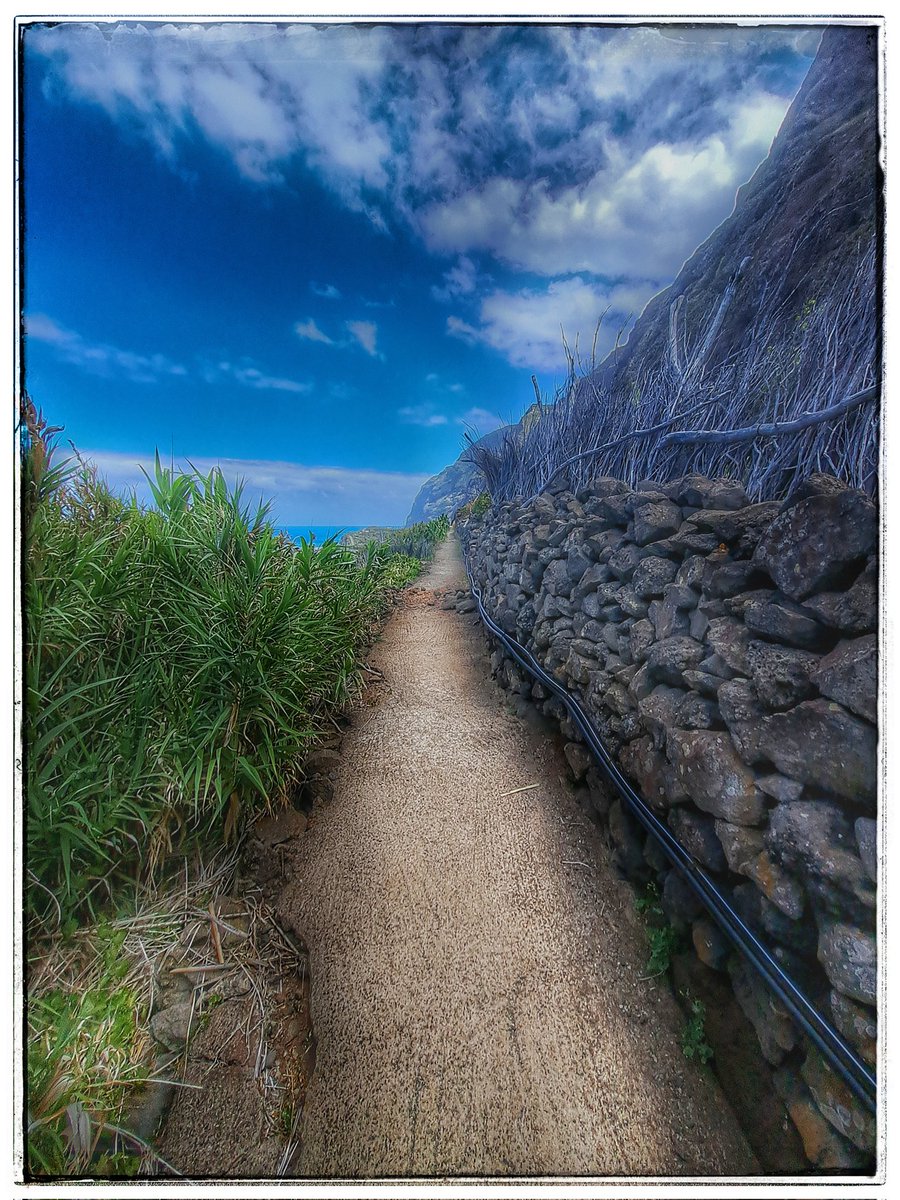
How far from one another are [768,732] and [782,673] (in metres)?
0.20

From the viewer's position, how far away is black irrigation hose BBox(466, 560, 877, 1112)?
0.86 m

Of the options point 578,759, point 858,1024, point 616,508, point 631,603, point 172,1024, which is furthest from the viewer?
point 578,759

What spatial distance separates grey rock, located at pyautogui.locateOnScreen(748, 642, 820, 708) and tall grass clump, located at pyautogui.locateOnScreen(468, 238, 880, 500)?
0.51 metres

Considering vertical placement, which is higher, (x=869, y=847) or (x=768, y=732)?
(x=768, y=732)

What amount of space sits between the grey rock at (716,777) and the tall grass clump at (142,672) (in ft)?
6.34

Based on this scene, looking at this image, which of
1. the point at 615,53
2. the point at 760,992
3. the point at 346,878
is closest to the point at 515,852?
the point at 346,878

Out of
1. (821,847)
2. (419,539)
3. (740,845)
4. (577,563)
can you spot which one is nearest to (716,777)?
(740,845)

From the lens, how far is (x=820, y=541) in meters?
1.05

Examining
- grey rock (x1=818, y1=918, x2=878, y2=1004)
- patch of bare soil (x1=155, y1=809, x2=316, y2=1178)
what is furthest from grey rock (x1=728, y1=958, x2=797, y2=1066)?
patch of bare soil (x1=155, y1=809, x2=316, y2=1178)

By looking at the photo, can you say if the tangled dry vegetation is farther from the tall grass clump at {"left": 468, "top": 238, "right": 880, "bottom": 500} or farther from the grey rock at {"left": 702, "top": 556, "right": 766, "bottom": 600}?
the tall grass clump at {"left": 468, "top": 238, "right": 880, "bottom": 500}

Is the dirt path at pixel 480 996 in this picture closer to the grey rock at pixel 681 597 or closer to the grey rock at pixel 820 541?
the grey rock at pixel 681 597

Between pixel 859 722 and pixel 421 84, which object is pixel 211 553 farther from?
pixel 859 722

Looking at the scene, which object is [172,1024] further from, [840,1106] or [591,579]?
[591,579]

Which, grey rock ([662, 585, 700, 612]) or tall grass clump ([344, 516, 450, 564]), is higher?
tall grass clump ([344, 516, 450, 564])
